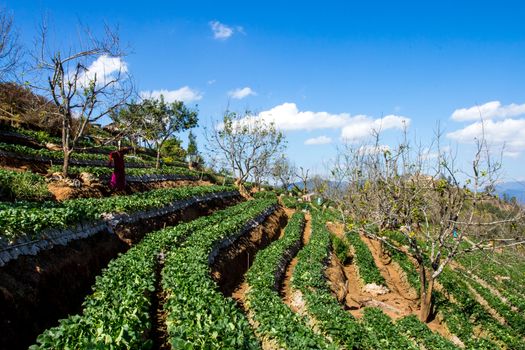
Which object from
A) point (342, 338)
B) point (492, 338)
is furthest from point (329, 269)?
point (342, 338)

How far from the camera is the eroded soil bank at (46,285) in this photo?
6.80m

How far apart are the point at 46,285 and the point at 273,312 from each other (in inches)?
224

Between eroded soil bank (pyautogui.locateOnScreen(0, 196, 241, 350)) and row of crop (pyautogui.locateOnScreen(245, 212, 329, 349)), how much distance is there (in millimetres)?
4678

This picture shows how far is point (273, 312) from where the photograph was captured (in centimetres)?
955

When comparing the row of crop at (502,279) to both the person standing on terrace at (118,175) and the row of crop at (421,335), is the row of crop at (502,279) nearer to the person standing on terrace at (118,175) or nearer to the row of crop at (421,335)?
the row of crop at (421,335)

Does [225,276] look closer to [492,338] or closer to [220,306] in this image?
[220,306]

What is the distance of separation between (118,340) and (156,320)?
358 centimetres

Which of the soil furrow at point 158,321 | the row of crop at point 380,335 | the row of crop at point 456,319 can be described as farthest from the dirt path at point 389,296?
the soil furrow at point 158,321

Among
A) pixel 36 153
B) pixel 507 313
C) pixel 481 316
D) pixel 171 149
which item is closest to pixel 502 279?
pixel 507 313

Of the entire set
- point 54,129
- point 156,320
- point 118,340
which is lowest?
point 156,320

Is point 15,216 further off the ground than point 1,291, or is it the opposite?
point 15,216

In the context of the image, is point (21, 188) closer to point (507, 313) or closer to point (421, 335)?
point (421, 335)

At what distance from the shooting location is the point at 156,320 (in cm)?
877

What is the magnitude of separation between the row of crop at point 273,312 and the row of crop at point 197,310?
27.5 inches
